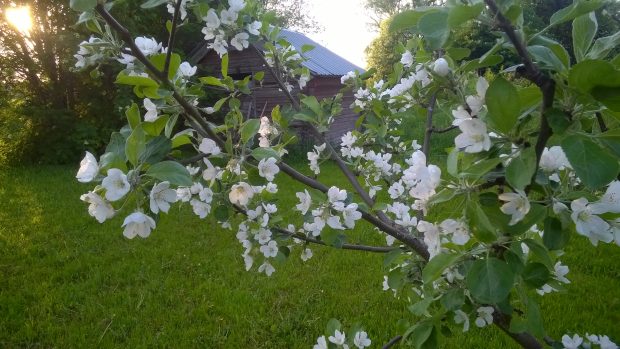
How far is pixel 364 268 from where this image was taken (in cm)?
409

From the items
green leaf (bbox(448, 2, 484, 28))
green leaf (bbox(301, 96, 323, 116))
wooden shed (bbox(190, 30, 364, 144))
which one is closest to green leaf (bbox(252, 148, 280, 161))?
green leaf (bbox(448, 2, 484, 28))

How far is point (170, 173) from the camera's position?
2.55 feet

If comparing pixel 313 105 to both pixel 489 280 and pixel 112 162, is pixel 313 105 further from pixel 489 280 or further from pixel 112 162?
pixel 489 280

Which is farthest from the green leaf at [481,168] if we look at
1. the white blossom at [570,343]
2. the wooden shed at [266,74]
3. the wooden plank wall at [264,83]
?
the wooden shed at [266,74]

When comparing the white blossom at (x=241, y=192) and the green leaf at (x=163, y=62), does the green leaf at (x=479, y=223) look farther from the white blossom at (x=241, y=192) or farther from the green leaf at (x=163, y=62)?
the green leaf at (x=163, y=62)

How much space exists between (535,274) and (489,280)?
0.50 ft

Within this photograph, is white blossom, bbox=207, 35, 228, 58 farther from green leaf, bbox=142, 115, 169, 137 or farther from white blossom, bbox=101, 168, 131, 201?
white blossom, bbox=101, 168, 131, 201

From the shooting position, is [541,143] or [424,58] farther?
[424,58]

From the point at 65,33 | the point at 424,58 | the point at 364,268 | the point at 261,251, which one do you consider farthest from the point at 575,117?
the point at 65,33

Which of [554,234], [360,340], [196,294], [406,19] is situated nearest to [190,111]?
[406,19]

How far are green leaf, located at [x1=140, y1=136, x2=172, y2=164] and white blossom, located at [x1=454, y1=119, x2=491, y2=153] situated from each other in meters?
0.53

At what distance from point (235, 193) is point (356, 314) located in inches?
96.6

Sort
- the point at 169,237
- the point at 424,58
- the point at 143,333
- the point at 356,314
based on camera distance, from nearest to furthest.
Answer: the point at 424,58
the point at 143,333
the point at 356,314
the point at 169,237

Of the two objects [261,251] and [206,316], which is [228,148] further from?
[206,316]
